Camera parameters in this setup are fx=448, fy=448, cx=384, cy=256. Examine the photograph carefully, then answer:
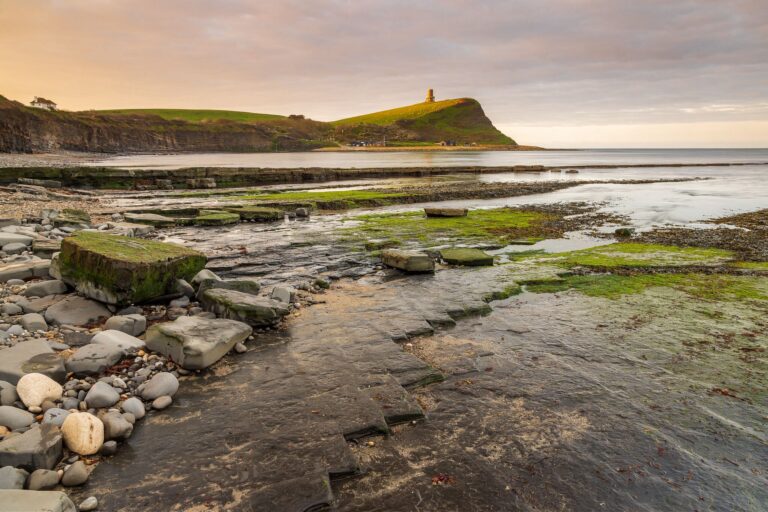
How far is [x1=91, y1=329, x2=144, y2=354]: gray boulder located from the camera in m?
5.95

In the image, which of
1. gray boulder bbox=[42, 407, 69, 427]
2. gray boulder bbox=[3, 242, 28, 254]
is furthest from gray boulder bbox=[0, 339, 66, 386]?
gray boulder bbox=[3, 242, 28, 254]

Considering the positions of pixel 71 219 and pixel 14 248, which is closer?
pixel 14 248

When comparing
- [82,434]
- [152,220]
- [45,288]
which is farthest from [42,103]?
[82,434]

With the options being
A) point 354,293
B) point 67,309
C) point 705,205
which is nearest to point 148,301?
point 67,309

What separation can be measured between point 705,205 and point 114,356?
33.6 meters

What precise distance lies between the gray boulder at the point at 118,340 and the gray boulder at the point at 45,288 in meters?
2.47

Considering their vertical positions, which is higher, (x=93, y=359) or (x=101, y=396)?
(x=93, y=359)

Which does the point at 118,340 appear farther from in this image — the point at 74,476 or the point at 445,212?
the point at 445,212

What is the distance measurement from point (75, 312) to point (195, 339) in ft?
8.34

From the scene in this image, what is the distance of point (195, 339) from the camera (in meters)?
6.14

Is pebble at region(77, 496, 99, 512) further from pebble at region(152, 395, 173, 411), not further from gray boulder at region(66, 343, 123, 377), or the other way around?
gray boulder at region(66, 343, 123, 377)

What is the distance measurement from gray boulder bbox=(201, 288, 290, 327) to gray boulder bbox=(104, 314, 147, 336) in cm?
111

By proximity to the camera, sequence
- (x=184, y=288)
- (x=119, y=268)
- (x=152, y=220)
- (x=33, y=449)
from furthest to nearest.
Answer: (x=152, y=220)
(x=184, y=288)
(x=119, y=268)
(x=33, y=449)

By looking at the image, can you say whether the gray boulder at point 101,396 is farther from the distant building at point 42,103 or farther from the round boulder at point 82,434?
the distant building at point 42,103
